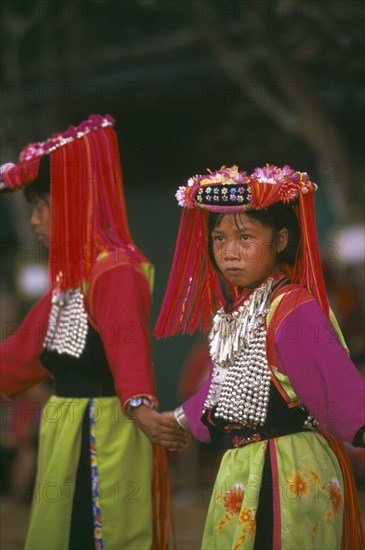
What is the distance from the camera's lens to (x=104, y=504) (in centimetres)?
330

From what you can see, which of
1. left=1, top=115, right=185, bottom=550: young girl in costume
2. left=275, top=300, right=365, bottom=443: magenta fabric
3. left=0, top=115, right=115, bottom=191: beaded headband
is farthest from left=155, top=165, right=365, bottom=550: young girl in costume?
left=0, top=115, right=115, bottom=191: beaded headband

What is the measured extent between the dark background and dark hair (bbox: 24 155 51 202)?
8.06ft

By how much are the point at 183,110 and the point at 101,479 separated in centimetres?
583

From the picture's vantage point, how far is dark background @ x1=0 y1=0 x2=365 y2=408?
6230mm

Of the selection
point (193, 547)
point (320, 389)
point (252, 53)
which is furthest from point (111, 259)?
point (252, 53)

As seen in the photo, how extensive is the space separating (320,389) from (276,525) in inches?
16.3

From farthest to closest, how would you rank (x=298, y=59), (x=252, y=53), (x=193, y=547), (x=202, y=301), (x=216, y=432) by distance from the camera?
(x=252, y=53)
(x=298, y=59)
(x=193, y=547)
(x=202, y=301)
(x=216, y=432)

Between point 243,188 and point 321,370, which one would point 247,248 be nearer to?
point 243,188

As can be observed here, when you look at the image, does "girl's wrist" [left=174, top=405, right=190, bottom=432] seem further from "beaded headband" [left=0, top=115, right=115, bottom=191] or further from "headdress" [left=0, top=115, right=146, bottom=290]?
"beaded headband" [left=0, top=115, right=115, bottom=191]

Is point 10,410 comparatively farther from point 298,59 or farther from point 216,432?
point 216,432

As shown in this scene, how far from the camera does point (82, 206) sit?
3.56m

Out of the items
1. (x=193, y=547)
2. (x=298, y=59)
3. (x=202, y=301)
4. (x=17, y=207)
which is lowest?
(x=193, y=547)

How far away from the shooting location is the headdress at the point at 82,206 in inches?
139

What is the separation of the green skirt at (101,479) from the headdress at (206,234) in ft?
1.43
